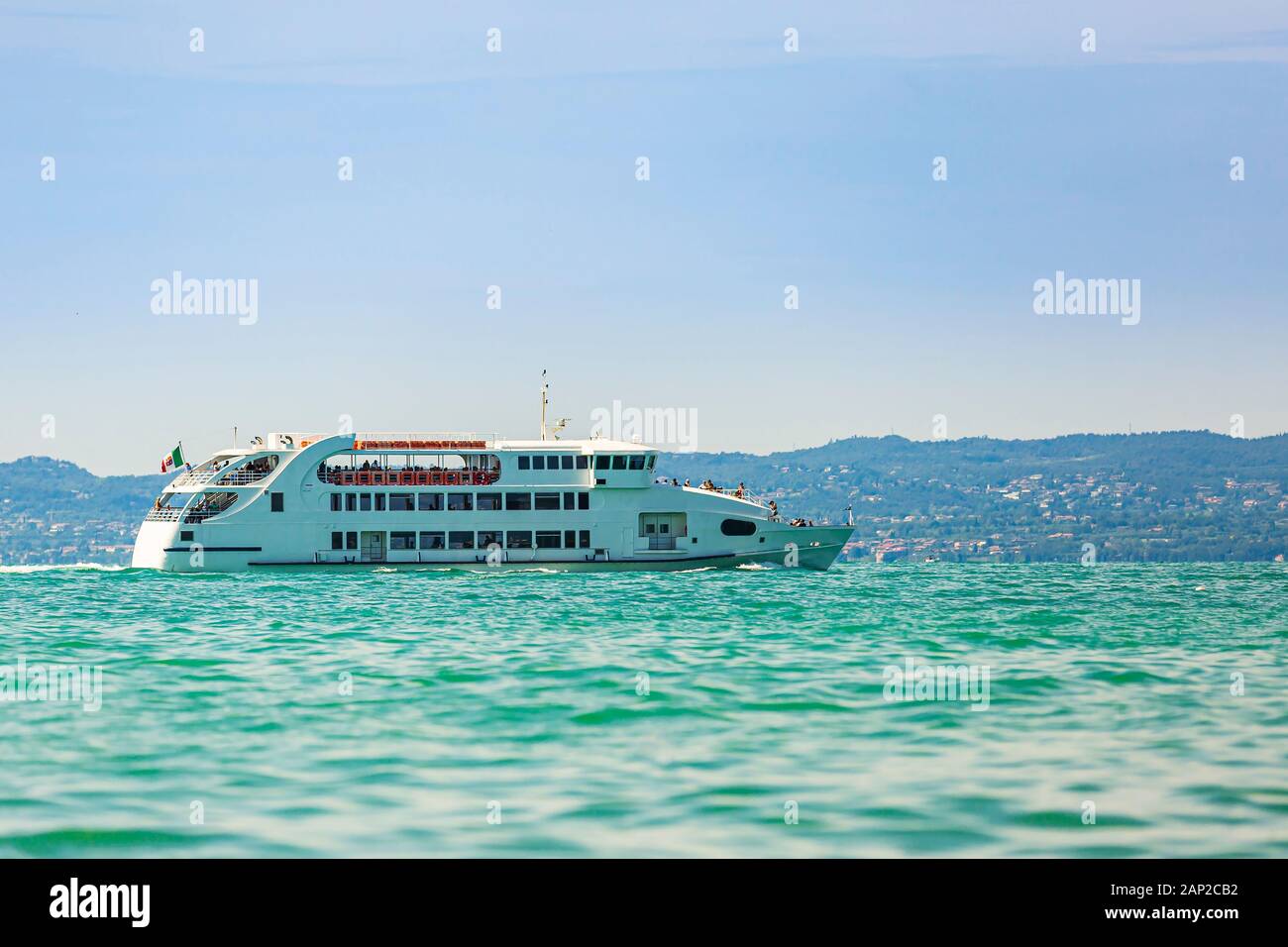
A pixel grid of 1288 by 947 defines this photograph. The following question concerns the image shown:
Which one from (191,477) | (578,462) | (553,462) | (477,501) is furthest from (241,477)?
(578,462)

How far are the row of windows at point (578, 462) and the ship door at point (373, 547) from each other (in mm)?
7313

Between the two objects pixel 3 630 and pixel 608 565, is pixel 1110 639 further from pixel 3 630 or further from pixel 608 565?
pixel 608 565

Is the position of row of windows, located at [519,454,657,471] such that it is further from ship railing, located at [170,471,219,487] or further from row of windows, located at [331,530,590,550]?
ship railing, located at [170,471,219,487]

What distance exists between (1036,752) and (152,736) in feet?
34.6

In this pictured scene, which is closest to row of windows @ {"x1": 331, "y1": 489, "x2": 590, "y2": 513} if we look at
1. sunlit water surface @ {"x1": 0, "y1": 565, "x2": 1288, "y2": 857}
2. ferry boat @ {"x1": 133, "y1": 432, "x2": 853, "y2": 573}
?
ferry boat @ {"x1": 133, "y1": 432, "x2": 853, "y2": 573}

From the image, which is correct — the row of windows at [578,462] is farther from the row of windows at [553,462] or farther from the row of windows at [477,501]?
the row of windows at [477,501]

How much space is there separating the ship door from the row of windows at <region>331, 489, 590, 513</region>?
1.20m

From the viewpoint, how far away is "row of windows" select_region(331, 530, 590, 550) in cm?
6819

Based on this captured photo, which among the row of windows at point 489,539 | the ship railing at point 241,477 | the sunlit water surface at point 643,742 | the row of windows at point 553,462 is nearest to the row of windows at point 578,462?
the row of windows at point 553,462

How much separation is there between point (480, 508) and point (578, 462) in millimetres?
5077

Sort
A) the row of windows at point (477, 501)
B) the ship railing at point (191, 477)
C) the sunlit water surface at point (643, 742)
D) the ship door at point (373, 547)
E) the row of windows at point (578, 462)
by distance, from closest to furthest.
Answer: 1. the sunlit water surface at point (643, 742)
2. the ship door at point (373, 547)
3. the ship railing at point (191, 477)
4. the row of windows at point (477, 501)
5. the row of windows at point (578, 462)

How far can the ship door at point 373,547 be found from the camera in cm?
6750
